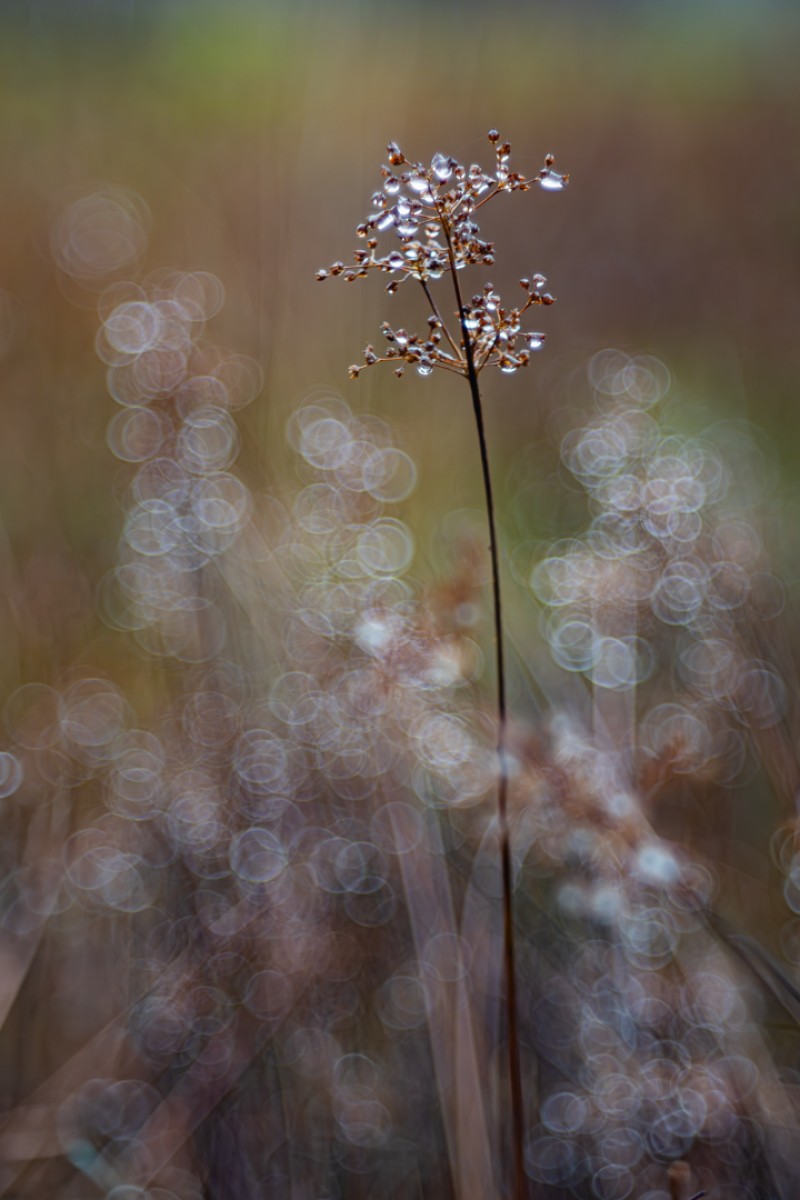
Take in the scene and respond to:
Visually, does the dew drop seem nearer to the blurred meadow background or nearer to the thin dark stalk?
the thin dark stalk

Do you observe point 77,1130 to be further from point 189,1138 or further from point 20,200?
point 20,200

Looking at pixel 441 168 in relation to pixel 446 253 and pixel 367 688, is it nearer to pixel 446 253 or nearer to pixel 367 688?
pixel 446 253

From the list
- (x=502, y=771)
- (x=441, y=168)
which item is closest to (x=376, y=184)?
(x=441, y=168)

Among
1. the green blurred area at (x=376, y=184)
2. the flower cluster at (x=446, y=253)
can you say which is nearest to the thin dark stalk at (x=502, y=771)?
the flower cluster at (x=446, y=253)

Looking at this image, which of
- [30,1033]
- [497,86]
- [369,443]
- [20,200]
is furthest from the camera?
[497,86]

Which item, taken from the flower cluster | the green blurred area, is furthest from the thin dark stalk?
→ the green blurred area

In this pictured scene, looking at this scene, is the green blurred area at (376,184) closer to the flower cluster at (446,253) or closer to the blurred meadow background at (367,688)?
the blurred meadow background at (367,688)

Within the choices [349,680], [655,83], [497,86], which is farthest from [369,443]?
[655,83]
